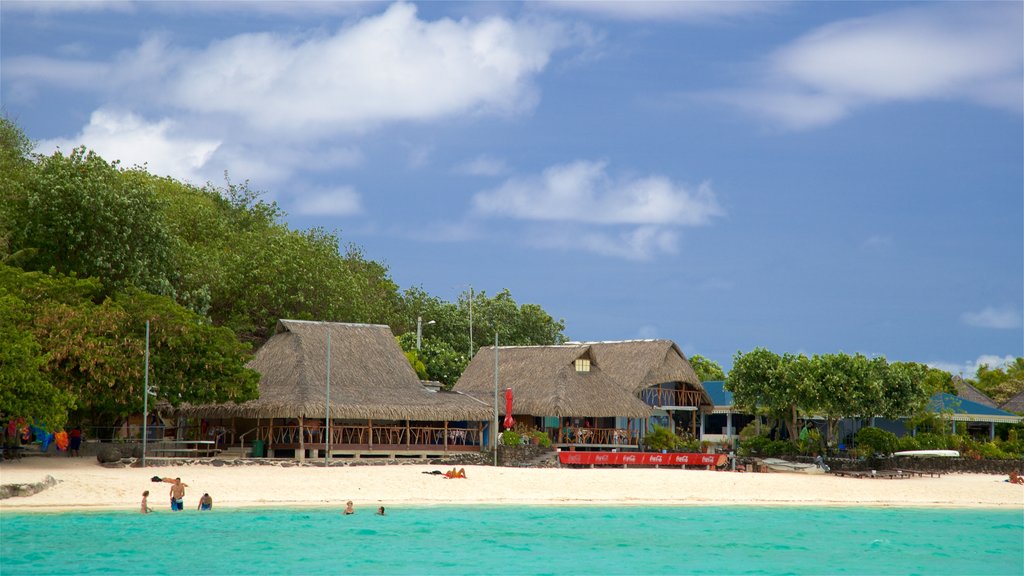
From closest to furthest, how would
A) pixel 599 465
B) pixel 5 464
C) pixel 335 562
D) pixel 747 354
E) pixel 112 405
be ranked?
pixel 335 562, pixel 5 464, pixel 112 405, pixel 599 465, pixel 747 354

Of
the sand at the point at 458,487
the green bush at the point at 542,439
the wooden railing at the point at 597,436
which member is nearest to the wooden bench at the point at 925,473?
the sand at the point at 458,487

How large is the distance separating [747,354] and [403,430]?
508 inches

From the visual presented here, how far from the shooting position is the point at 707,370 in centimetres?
7131

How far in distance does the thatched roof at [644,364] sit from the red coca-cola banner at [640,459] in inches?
317

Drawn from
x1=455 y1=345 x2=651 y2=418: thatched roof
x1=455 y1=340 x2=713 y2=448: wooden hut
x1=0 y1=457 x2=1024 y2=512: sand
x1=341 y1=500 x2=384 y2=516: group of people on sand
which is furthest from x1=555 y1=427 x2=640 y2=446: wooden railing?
x1=341 y1=500 x2=384 y2=516: group of people on sand

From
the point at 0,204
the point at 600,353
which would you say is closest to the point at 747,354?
the point at 600,353

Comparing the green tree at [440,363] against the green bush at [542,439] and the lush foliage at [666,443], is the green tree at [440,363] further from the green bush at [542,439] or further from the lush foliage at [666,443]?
the green bush at [542,439]

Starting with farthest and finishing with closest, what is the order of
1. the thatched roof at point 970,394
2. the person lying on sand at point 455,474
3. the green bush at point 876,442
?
1. the thatched roof at point 970,394
2. the green bush at point 876,442
3. the person lying on sand at point 455,474

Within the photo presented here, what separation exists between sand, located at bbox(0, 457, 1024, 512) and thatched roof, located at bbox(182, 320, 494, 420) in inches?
91.1

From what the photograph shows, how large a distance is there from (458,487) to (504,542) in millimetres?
6738

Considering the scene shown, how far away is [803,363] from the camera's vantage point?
142 ft

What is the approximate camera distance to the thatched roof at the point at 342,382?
129 ft

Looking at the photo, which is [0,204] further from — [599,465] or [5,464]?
[599,465]

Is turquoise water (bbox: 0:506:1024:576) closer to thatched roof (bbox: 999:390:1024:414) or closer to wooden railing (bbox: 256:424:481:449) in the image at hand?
wooden railing (bbox: 256:424:481:449)
